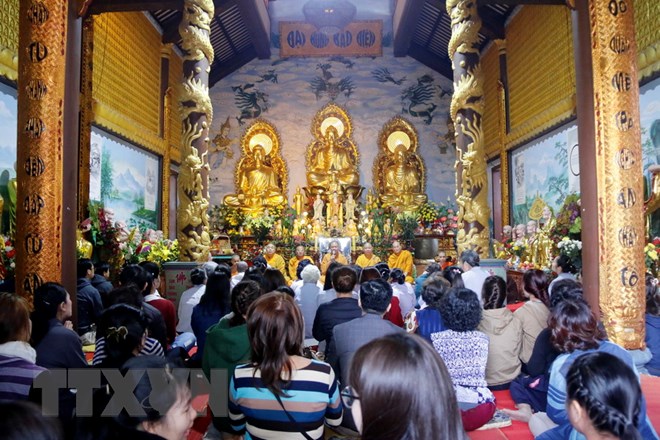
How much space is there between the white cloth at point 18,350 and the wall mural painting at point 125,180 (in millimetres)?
6944

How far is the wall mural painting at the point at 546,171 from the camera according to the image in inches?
364

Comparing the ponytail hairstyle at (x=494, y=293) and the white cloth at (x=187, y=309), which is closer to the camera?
the ponytail hairstyle at (x=494, y=293)

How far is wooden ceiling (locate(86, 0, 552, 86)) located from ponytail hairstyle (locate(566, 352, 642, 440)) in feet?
32.9

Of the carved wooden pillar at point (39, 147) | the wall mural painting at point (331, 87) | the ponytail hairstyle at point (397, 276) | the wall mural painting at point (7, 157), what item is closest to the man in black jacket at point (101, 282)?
the carved wooden pillar at point (39, 147)

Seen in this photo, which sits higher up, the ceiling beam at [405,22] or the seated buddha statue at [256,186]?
the ceiling beam at [405,22]

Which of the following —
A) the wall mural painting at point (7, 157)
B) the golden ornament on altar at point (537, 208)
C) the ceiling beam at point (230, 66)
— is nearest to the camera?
the wall mural painting at point (7, 157)

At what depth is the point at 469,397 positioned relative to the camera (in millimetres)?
2721

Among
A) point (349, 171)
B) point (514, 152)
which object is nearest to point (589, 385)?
point (514, 152)

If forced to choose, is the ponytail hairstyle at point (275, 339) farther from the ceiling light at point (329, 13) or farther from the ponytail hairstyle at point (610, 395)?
the ceiling light at point (329, 13)

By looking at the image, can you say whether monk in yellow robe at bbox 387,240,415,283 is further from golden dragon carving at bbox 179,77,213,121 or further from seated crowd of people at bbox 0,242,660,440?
seated crowd of people at bbox 0,242,660,440

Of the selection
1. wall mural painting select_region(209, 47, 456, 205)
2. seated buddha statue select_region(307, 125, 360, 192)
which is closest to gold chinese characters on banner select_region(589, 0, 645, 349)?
seated buddha statue select_region(307, 125, 360, 192)

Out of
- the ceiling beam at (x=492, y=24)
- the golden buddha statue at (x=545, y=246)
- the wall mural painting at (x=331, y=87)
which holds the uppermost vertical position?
the ceiling beam at (x=492, y=24)

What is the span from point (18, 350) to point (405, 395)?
1952mm

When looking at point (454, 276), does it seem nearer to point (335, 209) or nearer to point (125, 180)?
point (125, 180)
